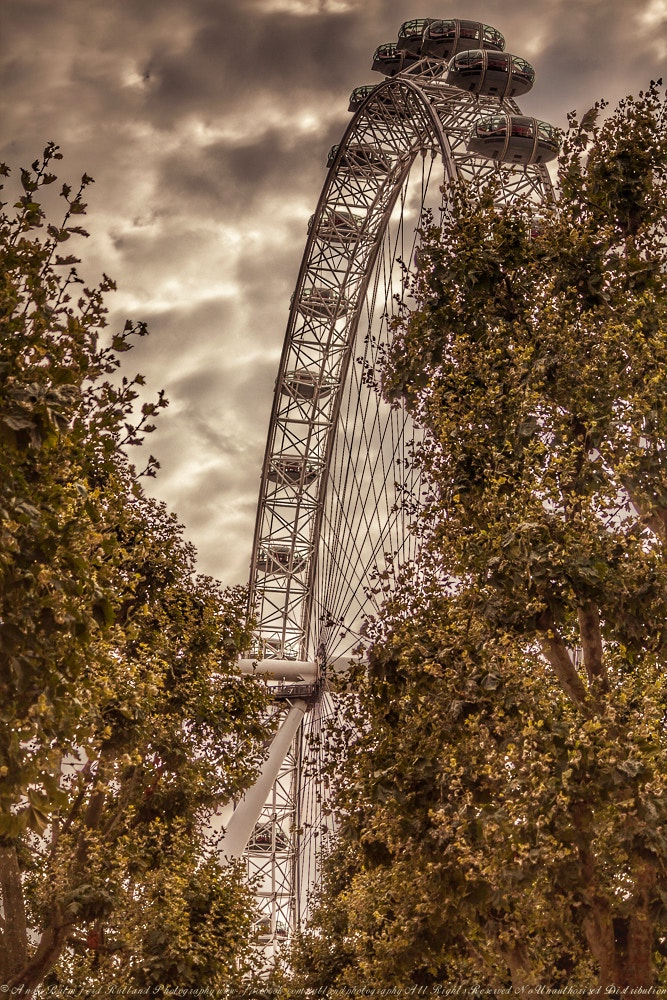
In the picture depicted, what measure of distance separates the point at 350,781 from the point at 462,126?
21.1 metres

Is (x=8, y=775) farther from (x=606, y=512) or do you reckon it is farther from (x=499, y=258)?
(x=499, y=258)

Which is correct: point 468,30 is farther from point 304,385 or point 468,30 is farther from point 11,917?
point 11,917

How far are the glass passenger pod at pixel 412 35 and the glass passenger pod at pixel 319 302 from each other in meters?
9.54

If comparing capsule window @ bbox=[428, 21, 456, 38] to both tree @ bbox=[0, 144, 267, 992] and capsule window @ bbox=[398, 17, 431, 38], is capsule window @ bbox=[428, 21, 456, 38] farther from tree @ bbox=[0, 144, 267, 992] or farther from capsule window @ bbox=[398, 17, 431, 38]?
tree @ bbox=[0, 144, 267, 992]

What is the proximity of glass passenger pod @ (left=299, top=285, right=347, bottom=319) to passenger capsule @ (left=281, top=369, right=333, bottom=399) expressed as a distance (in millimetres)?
2655

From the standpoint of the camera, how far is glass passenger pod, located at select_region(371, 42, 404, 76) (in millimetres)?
39812

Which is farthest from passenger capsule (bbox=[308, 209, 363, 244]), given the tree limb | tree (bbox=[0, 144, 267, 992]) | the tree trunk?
the tree trunk

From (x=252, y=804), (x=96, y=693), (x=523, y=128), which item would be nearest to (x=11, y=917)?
(x=96, y=693)

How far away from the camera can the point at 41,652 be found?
10242 mm

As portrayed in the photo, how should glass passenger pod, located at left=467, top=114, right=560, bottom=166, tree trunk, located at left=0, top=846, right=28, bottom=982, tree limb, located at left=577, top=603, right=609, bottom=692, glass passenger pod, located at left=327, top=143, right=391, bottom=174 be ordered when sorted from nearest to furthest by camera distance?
1. tree limb, located at left=577, top=603, right=609, bottom=692
2. tree trunk, located at left=0, top=846, right=28, bottom=982
3. glass passenger pod, located at left=467, top=114, right=560, bottom=166
4. glass passenger pod, located at left=327, top=143, right=391, bottom=174

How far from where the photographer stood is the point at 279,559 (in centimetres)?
5100

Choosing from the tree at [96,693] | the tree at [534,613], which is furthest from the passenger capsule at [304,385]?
the tree at [534,613]

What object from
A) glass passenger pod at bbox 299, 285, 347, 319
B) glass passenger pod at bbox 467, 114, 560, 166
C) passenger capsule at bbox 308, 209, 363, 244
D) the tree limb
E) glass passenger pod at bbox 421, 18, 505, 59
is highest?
glass passenger pod at bbox 421, 18, 505, 59

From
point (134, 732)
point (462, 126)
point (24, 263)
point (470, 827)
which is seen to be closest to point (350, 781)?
point (470, 827)
